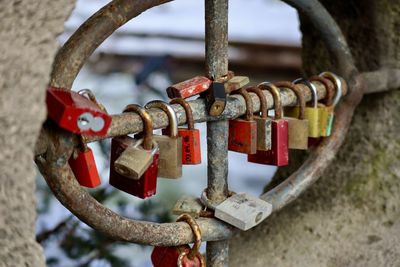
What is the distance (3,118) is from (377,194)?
709 millimetres

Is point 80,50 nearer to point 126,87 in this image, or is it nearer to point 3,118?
point 3,118

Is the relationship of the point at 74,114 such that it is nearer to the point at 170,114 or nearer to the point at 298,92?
the point at 170,114

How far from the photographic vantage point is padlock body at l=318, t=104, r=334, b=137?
0.92 m

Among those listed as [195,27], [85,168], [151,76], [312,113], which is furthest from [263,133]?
[195,27]

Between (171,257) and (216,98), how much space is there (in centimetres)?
19

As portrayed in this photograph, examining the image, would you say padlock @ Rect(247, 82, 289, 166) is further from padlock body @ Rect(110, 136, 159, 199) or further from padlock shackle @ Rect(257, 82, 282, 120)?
padlock body @ Rect(110, 136, 159, 199)

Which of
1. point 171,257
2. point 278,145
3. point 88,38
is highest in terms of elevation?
point 88,38

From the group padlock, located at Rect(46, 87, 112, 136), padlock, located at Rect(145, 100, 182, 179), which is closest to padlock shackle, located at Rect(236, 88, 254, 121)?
padlock, located at Rect(145, 100, 182, 179)

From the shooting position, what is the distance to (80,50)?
26.5 inches

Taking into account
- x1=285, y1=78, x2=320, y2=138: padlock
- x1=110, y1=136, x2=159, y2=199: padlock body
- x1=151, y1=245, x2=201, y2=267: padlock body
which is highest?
x1=285, y1=78, x2=320, y2=138: padlock

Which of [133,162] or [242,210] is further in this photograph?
[242,210]

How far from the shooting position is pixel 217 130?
31.4 inches

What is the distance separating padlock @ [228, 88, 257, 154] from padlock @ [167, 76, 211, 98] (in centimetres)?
6

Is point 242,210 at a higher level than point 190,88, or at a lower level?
lower
